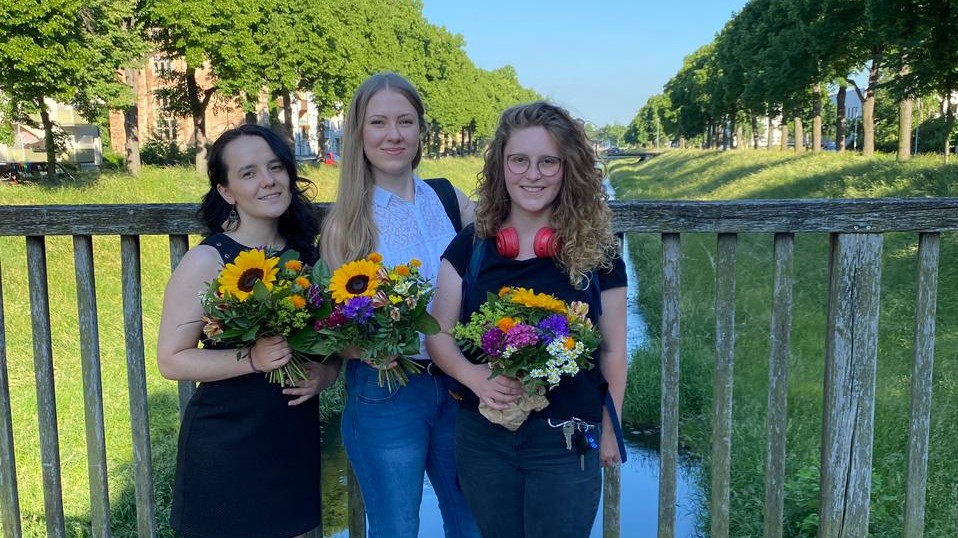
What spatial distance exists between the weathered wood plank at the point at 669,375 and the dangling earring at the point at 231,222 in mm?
1468

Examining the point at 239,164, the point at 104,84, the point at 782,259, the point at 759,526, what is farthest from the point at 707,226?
the point at 104,84

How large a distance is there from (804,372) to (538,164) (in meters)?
6.98

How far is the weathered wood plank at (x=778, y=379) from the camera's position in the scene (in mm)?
2682

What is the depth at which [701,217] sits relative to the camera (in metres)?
2.66

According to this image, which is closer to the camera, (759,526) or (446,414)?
(446,414)

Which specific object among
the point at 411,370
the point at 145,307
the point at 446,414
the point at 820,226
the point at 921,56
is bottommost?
the point at 145,307

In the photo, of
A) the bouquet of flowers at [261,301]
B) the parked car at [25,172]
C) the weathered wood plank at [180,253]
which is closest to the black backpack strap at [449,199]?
the bouquet of flowers at [261,301]

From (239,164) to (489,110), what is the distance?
81964 mm

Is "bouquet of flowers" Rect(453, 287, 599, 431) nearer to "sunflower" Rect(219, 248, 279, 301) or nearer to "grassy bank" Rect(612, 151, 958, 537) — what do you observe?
"sunflower" Rect(219, 248, 279, 301)

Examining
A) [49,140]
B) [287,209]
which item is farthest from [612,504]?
[49,140]

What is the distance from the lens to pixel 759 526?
534 cm

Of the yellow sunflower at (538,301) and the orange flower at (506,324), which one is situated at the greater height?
the yellow sunflower at (538,301)

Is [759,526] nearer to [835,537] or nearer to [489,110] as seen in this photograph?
[835,537]

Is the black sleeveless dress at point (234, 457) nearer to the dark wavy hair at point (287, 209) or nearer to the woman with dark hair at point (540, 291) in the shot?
the dark wavy hair at point (287, 209)
